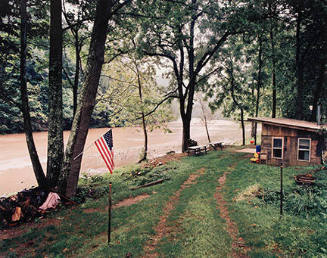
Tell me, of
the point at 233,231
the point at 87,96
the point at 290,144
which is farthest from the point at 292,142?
the point at 87,96

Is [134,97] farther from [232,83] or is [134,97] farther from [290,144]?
[290,144]

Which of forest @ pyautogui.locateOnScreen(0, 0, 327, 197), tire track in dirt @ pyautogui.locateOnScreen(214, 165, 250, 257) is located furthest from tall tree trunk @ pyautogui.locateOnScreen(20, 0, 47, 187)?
tire track in dirt @ pyautogui.locateOnScreen(214, 165, 250, 257)

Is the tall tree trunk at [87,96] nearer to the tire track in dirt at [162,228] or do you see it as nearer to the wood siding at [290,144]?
the tire track in dirt at [162,228]

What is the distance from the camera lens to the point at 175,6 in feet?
38.5

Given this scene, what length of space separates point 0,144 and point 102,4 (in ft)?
109

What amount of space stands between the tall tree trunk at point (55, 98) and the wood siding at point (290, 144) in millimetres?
14007

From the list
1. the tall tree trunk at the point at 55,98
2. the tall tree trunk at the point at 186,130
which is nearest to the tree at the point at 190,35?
the tall tree trunk at the point at 186,130

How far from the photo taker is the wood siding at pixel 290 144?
514 inches

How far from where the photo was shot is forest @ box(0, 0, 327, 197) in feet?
32.2

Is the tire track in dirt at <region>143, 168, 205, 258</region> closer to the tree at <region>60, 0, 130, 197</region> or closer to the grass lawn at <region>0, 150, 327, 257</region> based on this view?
the grass lawn at <region>0, 150, 327, 257</region>

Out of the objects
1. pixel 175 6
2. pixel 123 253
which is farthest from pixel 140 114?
pixel 123 253

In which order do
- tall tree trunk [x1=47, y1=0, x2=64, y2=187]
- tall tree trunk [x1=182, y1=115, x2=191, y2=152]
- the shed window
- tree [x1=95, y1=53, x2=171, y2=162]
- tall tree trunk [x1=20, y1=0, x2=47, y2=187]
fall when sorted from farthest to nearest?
tall tree trunk [x1=182, y1=115, x2=191, y2=152] < tree [x1=95, y1=53, x2=171, y2=162] < the shed window < tall tree trunk [x1=47, y1=0, x2=64, y2=187] < tall tree trunk [x1=20, y1=0, x2=47, y2=187]

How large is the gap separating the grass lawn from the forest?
318cm

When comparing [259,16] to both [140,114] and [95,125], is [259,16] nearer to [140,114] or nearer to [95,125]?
[140,114]
